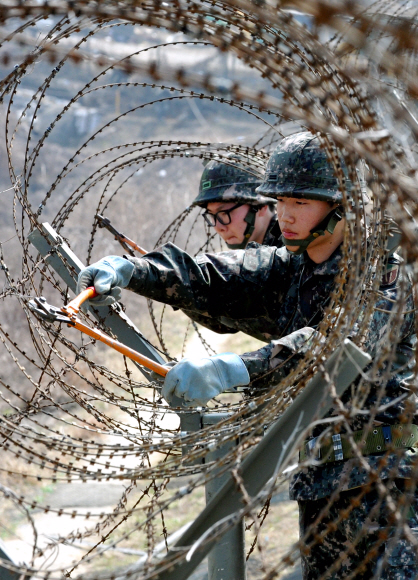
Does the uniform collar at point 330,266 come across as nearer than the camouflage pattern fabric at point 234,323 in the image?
Yes

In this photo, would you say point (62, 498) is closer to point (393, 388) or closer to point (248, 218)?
point (248, 218)

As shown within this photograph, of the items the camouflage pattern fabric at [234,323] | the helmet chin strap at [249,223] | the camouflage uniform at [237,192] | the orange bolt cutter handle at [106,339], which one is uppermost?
the camouflage uniform at [237,192]

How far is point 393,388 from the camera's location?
134 inches

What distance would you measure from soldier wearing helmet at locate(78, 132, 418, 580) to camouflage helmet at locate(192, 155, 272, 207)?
3.16ft

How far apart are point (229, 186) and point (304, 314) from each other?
5.86 ft

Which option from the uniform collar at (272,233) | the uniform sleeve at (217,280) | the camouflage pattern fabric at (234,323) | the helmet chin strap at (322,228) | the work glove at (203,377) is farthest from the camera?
the uniform collar at (272,233)

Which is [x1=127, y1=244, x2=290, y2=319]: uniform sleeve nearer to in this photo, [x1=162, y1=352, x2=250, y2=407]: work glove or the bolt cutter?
the bolt cutter

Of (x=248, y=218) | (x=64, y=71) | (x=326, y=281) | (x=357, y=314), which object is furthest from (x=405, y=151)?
(x=64, y=71)

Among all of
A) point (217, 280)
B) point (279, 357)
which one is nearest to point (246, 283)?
point (217, 280)

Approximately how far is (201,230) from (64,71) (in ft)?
34.0

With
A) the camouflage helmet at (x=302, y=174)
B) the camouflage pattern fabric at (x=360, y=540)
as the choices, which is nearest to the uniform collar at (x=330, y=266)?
the camouflage helmet at (x=302, y=174)

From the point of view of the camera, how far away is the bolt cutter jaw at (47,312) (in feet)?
10.7

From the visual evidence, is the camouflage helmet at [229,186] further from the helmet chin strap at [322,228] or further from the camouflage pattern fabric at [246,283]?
the helmet chin strap at [322,228]

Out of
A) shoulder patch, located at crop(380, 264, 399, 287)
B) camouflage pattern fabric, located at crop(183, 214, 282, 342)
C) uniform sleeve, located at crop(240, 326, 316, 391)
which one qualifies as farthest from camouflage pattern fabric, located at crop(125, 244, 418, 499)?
shoulder patch, located at crop(380, 264, 399, 287)
